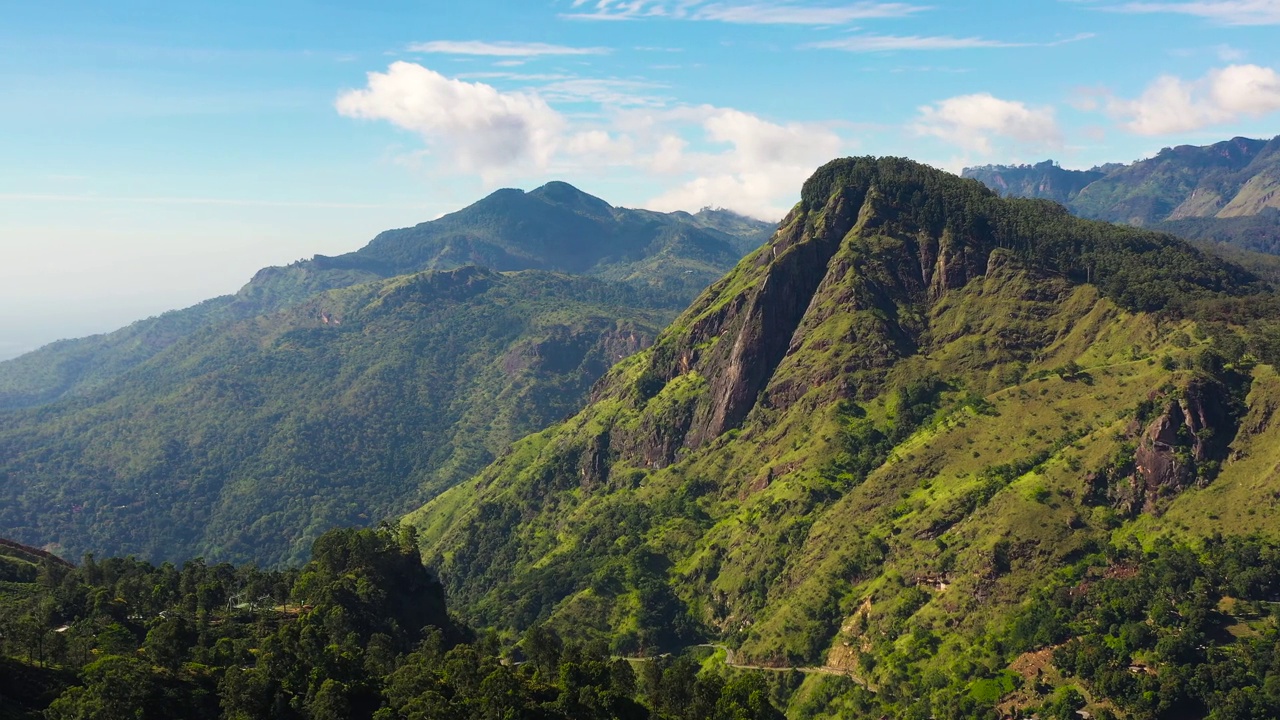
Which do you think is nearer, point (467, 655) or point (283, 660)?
point (283, 660)

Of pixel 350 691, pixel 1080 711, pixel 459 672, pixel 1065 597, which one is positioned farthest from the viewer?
pixel 1065 597

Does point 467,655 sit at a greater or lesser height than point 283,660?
lesser

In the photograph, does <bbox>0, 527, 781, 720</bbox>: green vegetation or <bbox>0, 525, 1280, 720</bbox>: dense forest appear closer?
<bbox>0, 527, 781, 720</bbox>: green vegetation

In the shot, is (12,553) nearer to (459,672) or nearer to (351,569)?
(351,569)

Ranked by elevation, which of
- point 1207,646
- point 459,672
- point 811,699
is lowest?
point 811,699

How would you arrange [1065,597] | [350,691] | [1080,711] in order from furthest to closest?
[1065,597] < [1080,711] < [350,691]

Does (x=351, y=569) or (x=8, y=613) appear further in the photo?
(x=351, y=569)

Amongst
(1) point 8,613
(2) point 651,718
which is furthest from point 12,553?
(2) point 651,718

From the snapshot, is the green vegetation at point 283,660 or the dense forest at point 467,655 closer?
the green vegetation at point 283,660
